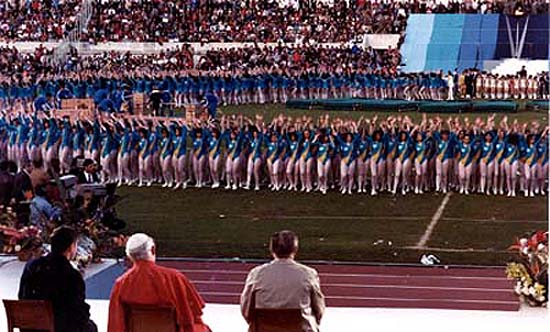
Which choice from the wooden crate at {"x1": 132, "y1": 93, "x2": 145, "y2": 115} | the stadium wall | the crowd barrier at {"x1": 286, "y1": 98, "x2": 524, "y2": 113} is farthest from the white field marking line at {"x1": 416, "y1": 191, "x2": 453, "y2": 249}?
the stadium wall

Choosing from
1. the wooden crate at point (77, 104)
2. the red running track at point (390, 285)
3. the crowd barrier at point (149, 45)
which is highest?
the crowd barrier at point (149, 45)

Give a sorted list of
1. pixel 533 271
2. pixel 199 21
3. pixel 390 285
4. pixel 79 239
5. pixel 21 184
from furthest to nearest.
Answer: pixel 199 21
pixel 21 184
pixel 390 285
pixel 79 239
pixel 533 271

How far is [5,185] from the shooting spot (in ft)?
42.0

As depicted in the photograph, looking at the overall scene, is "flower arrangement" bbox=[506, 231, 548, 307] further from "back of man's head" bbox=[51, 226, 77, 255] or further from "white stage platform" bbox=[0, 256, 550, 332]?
"back of man's head" bbox=[51, 226, 77, 255]

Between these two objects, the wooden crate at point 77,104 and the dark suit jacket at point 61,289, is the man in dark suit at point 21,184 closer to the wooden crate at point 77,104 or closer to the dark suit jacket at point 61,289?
the dark suit jacket at point 61,289

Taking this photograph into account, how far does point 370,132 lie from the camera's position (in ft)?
52.6

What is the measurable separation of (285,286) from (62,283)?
119 cm

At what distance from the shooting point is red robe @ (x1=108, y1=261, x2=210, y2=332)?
6.52 metres

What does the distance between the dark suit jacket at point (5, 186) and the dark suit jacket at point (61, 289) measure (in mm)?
5955

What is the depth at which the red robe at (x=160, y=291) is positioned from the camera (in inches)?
257

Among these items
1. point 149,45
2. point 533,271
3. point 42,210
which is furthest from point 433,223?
point 149,45

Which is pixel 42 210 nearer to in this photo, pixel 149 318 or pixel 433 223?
pixel 149 318

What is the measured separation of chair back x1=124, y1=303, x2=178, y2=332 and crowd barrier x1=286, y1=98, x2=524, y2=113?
62.2 ft

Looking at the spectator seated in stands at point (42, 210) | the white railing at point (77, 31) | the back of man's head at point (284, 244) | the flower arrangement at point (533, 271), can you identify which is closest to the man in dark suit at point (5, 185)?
the spectator seated in stands at point (42, 210)
